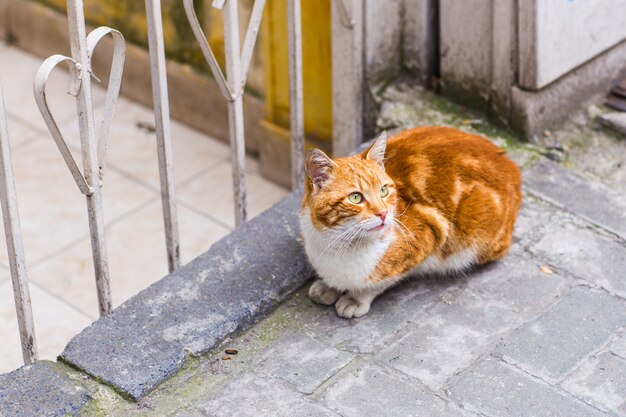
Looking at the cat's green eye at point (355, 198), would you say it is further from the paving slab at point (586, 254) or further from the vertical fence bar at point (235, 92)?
the paving slab at point (586, 254)

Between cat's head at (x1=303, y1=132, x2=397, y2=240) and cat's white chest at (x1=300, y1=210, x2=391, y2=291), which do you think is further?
cat's white chest at (x1=300, y1=210, x2=391, y2=291)

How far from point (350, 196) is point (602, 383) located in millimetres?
888

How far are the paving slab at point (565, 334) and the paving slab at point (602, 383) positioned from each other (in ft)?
0.11

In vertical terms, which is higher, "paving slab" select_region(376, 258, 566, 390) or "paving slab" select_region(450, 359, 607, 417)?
"paving slab" select_region(376, 258, 566, 390)

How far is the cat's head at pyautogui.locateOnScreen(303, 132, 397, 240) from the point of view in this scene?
296cm

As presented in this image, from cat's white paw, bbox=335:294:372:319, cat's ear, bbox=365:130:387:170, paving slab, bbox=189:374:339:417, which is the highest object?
cat's ear, bbox=365:130:387:170

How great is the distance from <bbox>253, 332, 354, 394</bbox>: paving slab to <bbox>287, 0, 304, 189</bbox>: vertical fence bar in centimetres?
81

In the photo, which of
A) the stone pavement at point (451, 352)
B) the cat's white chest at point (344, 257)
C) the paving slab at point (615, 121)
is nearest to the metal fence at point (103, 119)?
the stone pavement at point (451, 352)

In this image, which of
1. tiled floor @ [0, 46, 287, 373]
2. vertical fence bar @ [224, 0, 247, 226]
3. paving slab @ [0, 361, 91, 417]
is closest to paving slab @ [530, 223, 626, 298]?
vertical fence bar @ [224, 0, 247, 226]

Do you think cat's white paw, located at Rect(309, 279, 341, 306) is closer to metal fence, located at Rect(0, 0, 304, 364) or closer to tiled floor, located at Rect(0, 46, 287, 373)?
metal fence, located at Rect(0, 0, 304, 364)

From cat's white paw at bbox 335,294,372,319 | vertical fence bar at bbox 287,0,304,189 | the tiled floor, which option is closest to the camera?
cat's white paw at bbox 335,294,372,319

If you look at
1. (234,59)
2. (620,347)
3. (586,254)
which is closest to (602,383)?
(620,347)

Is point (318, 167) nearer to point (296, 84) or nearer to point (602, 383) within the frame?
point (296, 84)

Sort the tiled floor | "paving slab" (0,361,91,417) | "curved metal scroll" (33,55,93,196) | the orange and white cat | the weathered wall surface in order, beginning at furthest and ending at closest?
the tiled floor
the weathered wall surface
the orange and white cat
"paving slab" (0,361,91,417)
"curved metal scroll" (33,55,93,196)
